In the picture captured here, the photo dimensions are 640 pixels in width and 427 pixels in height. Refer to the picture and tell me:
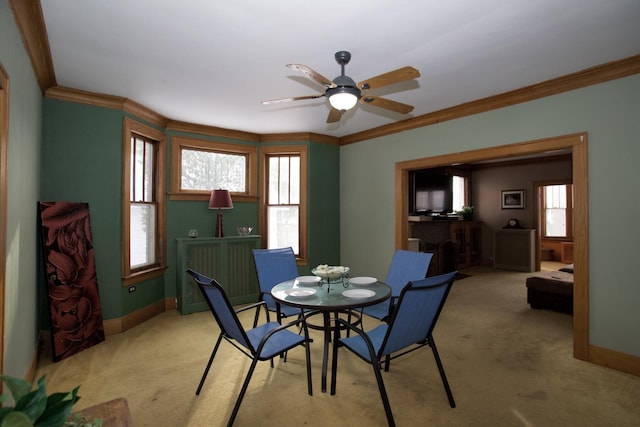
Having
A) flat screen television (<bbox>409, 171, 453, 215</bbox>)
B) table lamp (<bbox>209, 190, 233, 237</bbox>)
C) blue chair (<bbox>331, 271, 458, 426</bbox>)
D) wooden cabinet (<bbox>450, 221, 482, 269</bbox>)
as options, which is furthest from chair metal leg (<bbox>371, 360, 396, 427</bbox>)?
wooden cabinet (<bbox>450, 221, 482, 269</bbox>)

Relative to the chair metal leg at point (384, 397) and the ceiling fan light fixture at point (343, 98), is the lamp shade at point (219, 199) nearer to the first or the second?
the ceiling fan light fixture at point (343, 98)

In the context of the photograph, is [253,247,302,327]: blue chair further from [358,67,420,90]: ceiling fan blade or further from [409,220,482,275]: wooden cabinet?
[409,220,482,275]: wooden cabinet

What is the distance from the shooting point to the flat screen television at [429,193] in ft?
22.0

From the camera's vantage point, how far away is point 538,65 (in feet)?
9.02

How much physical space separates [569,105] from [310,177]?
3.22m

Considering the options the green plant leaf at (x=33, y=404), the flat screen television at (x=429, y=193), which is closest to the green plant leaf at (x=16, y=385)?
the green plant leaf at (x=33, y=404)

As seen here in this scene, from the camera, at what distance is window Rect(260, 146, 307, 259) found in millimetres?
5020

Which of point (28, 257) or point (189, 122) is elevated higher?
point (189, 122)

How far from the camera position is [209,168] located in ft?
15.5

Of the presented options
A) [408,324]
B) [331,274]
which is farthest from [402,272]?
[408,324]

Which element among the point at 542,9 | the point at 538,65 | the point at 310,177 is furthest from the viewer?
the point at 310,177

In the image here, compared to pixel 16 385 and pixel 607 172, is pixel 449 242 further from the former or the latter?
pixel 16 385

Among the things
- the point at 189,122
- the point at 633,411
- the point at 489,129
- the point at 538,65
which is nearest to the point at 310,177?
the point at 189,122

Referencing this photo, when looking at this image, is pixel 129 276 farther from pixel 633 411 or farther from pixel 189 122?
pixel 633 411
